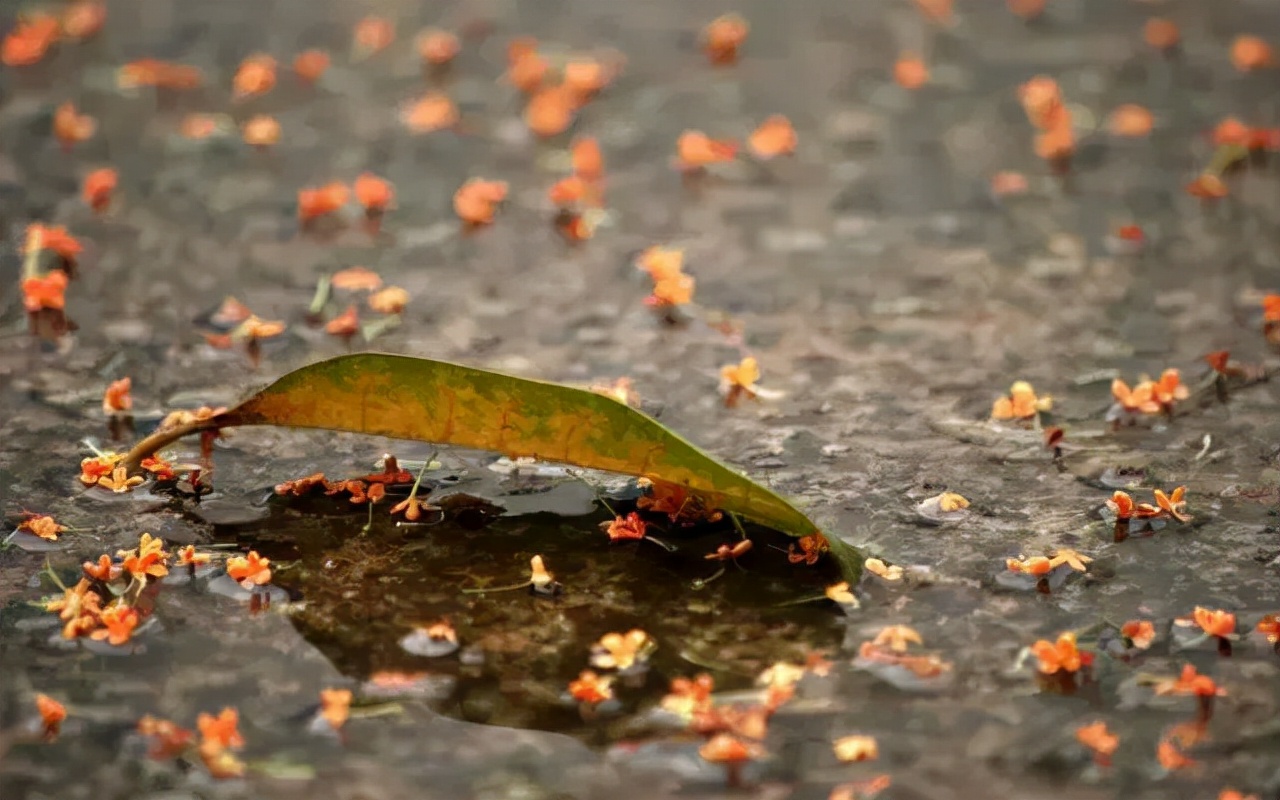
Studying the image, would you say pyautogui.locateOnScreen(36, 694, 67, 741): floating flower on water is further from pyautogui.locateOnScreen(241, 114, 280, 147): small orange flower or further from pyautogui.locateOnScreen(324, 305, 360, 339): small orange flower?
pyautogui.locateOnScreen(241, 114, 280, 147): small orange flower

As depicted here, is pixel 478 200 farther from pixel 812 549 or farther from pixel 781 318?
pixel 812 549

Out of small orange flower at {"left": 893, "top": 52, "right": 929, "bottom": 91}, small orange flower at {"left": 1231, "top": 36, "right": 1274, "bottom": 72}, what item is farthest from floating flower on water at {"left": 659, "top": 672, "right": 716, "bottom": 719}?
small orange flower at {"left": 1231, "top": 36, "right": 1274, "bottom": 72}

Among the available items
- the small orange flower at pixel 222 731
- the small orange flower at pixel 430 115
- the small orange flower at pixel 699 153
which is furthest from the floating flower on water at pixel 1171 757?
the small orange flower at pixel 430 115

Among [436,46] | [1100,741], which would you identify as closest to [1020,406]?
[1100,741]

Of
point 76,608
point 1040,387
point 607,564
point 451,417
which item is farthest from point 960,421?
point 76,608

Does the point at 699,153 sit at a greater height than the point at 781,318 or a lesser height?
greater

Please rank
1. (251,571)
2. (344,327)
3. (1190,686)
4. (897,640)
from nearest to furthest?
(1190,686) < (897,640) < (251,571) < (344,327)

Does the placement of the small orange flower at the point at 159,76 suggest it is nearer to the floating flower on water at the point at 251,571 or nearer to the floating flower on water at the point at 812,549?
the floating flower on water at the point at 251,571
